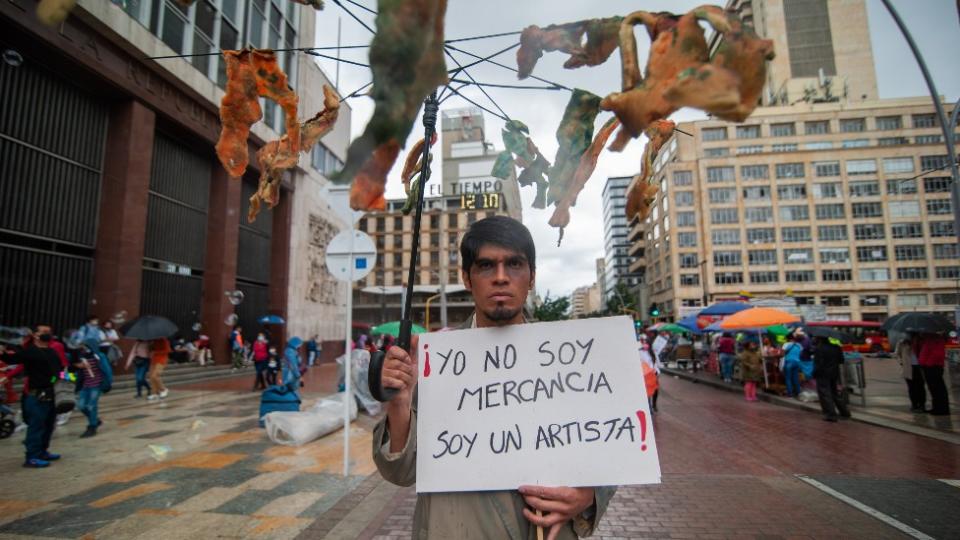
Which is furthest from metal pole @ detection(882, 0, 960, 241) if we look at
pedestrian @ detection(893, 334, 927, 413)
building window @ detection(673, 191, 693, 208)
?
building window @ detection(673, 191, 693, 208)

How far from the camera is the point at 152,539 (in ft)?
12.6

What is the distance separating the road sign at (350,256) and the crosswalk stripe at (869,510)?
6180mm

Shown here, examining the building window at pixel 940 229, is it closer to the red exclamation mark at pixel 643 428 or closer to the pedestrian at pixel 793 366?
the pedestrian at pixel 793 366

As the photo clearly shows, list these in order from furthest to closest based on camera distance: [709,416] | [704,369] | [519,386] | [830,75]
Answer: [830,75]
[704,369]
[709,416]
[519,386]

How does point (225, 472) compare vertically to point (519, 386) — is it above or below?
below

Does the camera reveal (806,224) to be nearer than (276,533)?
No

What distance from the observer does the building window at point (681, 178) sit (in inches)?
2618

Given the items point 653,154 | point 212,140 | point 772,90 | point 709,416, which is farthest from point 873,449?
point 772,90

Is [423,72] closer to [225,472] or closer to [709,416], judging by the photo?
[225,472]

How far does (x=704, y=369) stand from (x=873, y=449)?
55.2 ft

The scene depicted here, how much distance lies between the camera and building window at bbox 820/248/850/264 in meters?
61.1

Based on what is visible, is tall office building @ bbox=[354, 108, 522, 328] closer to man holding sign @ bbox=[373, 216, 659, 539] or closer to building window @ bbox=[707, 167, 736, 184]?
building window @ bbox=[707, 167, 736, 184]

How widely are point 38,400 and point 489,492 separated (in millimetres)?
7210

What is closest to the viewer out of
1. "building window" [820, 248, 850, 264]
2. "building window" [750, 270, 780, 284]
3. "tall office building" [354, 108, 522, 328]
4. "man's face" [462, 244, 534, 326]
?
"man's face" [462, 244, 534, 326]
